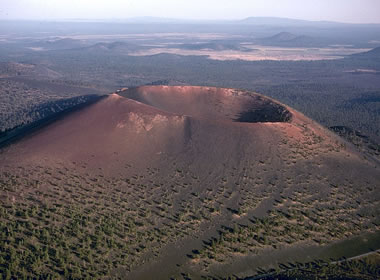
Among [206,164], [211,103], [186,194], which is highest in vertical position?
[211,103]

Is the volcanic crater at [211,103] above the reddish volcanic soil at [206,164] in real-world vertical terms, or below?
above

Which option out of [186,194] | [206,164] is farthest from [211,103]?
[186,194]

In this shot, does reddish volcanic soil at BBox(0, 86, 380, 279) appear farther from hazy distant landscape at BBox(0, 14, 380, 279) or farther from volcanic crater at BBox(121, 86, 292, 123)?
volcanic crater at BBox(121, 86, 292, 123)

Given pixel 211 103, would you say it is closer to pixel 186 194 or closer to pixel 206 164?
pixel 206 164

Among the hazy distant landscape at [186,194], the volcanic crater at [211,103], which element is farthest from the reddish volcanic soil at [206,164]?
the volcanic crater at [211,103]

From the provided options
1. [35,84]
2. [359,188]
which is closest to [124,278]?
[359,188]

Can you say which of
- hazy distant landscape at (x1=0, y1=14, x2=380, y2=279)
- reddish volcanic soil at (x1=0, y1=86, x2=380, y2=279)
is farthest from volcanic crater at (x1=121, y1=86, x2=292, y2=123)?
reddish volcanic soil at (x1=0, y1=86, x2=380, y2=279)

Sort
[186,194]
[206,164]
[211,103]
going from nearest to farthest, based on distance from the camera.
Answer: [186,194] → [206,164] → [211,103]

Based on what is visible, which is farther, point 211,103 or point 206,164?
point 211,103

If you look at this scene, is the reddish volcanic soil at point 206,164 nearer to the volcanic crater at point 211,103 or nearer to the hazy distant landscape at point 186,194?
the hazy distant landscape at point 186,194

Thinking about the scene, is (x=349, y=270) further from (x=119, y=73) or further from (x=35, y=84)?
(x=119, y=73)
